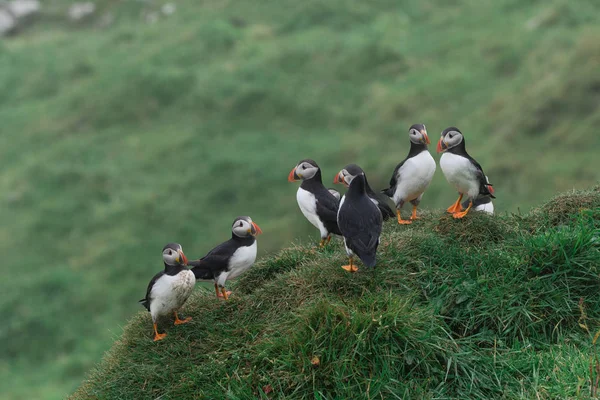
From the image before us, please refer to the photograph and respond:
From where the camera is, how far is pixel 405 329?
4.47m

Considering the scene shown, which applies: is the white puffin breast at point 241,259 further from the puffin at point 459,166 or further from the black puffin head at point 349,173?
the puffin at point 459,166

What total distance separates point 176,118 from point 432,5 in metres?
9.04

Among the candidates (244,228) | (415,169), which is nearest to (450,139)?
(415,169)

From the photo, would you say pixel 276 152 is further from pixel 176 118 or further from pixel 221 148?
pixel 176 118

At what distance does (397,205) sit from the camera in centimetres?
622

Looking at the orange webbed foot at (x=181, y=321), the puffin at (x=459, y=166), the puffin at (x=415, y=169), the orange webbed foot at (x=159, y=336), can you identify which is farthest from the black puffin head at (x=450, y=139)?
the orange webbed foot at (x=159, y=336)

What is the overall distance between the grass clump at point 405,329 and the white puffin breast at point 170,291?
0.24 m

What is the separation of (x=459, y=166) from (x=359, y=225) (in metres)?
1.23

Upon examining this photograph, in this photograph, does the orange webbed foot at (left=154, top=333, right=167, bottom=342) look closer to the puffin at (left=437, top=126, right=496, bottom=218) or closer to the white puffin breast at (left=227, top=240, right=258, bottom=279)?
the white puffin breast at (left=227, top=240, right=258, bottom=279)

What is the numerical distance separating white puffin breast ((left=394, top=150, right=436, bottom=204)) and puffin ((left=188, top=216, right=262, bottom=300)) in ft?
4.34

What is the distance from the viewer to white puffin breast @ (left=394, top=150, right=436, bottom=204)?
232 inches

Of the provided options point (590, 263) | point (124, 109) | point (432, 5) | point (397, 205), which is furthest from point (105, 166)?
point (590, 263)

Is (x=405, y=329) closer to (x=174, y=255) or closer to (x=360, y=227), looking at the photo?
(x=360, y=227)

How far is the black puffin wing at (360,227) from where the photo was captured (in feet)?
15.9
